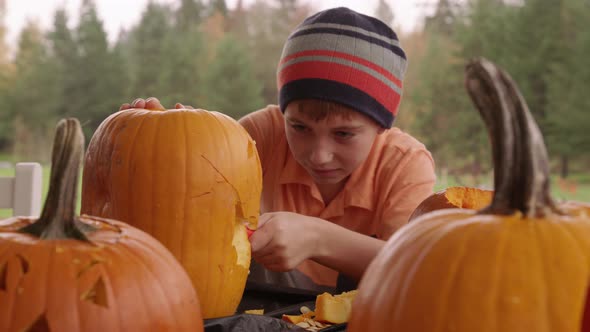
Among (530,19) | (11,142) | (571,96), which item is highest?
(530,19)

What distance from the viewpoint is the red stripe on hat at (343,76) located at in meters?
1.54

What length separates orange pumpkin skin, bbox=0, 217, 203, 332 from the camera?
2.05 ft

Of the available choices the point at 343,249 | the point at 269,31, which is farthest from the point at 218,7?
the point at 343,249

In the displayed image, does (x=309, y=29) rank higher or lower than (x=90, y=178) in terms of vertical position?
higher

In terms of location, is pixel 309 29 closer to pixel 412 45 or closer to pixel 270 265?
pixel 270 265

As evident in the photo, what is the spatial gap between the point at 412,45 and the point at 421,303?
13.2 meters

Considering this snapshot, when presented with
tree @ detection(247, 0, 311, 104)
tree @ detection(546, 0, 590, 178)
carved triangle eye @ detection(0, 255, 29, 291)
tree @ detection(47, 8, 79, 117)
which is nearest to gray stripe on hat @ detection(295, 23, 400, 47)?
carved triangle eye @ detection(0, 255, 29, 291)

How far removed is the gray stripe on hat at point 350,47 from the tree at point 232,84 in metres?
12.3

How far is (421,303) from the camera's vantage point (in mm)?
564

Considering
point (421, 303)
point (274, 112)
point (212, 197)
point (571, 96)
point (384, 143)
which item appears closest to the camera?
point (421, 303)

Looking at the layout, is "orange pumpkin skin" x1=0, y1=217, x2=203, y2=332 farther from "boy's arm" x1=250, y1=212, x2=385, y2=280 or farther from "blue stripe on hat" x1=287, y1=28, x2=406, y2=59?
"blue stripe on hat" x1=287, y1=28, x2=406, y2=59

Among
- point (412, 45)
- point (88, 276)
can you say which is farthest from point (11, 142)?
point (88, 276)

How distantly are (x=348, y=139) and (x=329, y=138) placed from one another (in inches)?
2.0

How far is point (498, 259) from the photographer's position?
55 centimetres
